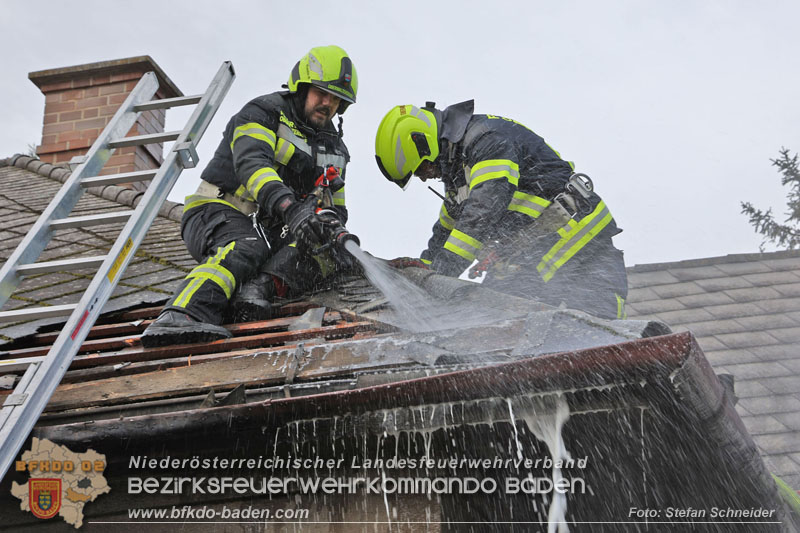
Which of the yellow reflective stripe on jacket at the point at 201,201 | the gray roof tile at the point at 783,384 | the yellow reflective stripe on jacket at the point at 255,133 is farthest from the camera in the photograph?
the gray roof tile at the point at 783,384

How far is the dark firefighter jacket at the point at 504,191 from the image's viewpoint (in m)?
4.25

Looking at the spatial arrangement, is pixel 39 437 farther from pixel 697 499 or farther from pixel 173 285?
pixel 697 499

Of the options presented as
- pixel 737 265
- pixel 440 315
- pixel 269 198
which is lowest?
pixel 440 315

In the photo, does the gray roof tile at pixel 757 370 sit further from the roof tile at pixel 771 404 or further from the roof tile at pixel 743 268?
the roof tile at pixel 743 268

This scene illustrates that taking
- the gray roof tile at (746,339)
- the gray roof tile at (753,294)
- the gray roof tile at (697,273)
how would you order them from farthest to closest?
the gray roof tile at (697,273)
the gray roof tile at (753,294)
the gray roof tile at (746,339)

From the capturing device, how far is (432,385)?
205 cm

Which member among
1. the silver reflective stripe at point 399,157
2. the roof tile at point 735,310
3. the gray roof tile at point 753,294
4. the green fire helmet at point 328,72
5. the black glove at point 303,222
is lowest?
the black glove at point 303,222

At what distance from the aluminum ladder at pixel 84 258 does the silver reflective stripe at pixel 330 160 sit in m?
0.74

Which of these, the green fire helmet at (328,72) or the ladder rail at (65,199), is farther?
the green fire helmet at (328,72)

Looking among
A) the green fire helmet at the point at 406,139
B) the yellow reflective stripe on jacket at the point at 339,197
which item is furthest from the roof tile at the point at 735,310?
the yellow reflective stripe on jacket at the point at 339,197

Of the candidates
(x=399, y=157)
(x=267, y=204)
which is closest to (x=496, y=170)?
(x=399, y=157)

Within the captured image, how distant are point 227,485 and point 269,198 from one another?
186cm

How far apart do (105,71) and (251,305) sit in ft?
17.0

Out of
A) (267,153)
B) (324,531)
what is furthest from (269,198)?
(324,531)
